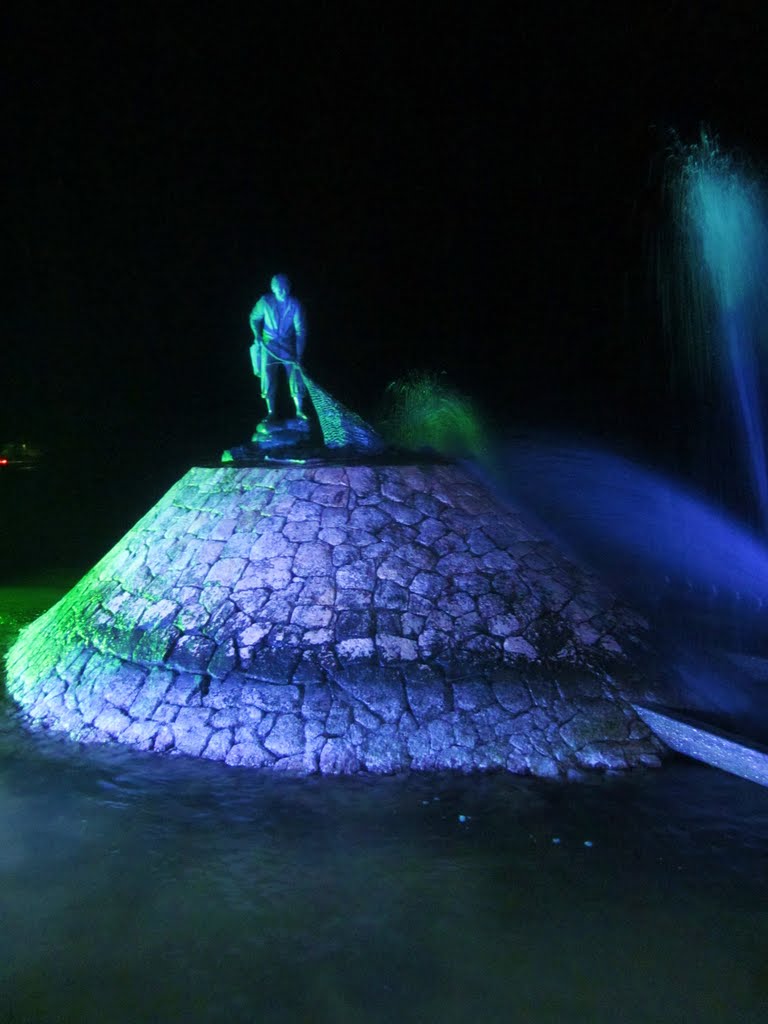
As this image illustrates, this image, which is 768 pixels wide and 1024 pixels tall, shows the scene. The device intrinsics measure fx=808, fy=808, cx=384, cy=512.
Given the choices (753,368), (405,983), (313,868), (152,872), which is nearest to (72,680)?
(152,872)

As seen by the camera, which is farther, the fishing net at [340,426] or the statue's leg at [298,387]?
the statue's leg at [298,387]

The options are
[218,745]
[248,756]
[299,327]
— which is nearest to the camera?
[248,756]

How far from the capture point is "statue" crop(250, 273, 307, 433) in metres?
8.24

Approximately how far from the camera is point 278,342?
8.34 meters

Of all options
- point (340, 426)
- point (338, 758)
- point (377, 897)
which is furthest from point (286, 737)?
point (340, 426)

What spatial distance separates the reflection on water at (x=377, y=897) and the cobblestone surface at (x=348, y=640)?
0.32 m

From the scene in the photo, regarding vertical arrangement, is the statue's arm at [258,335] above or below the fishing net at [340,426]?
above

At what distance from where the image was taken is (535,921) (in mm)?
3799

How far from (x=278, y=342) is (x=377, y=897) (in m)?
5.77

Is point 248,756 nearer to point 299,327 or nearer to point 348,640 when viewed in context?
point 348,640

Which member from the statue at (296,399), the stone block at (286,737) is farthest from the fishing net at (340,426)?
the stone block at (286,737)

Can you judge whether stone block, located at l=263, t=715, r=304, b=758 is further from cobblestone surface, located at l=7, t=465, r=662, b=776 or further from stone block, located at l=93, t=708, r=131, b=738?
stone block, located at l=93, t=708, r=131, b=738

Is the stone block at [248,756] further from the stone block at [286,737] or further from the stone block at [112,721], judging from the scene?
the stone block at [112,721]

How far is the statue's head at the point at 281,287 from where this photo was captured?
8148mm
